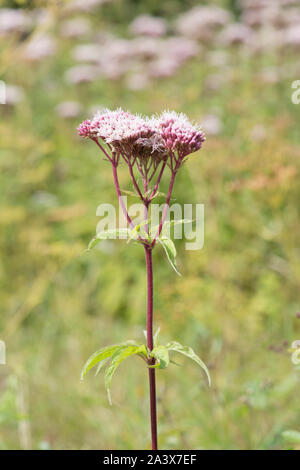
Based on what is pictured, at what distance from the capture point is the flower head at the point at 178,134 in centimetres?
121

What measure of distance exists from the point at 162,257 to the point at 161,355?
2.50m

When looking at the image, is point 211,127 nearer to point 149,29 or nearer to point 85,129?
point 85,129

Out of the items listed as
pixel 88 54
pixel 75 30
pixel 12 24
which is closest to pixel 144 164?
pixel 12 24

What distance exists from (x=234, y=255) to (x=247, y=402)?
1.65m

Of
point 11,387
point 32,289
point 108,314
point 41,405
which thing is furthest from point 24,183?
point 11,387

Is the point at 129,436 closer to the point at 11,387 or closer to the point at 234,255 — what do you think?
the point at 11,387

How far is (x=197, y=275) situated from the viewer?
134 inches

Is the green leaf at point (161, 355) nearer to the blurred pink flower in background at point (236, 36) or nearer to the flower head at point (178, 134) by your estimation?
the flower head at point (178, 134)

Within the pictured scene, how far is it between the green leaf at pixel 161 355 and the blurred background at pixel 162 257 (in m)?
0.44

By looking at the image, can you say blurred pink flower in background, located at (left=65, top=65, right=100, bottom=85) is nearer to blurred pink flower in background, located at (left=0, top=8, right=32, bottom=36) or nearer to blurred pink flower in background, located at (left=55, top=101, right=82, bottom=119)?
blurred pink flower in background, located at (left=55, top=101, right=82, bottom=119)

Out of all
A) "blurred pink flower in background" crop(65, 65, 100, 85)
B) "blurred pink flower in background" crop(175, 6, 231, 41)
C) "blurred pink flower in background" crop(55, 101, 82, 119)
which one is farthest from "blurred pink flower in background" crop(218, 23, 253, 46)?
"blurred pink flower in background" crop(55, 101, 82, 119)

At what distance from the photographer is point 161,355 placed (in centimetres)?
114
